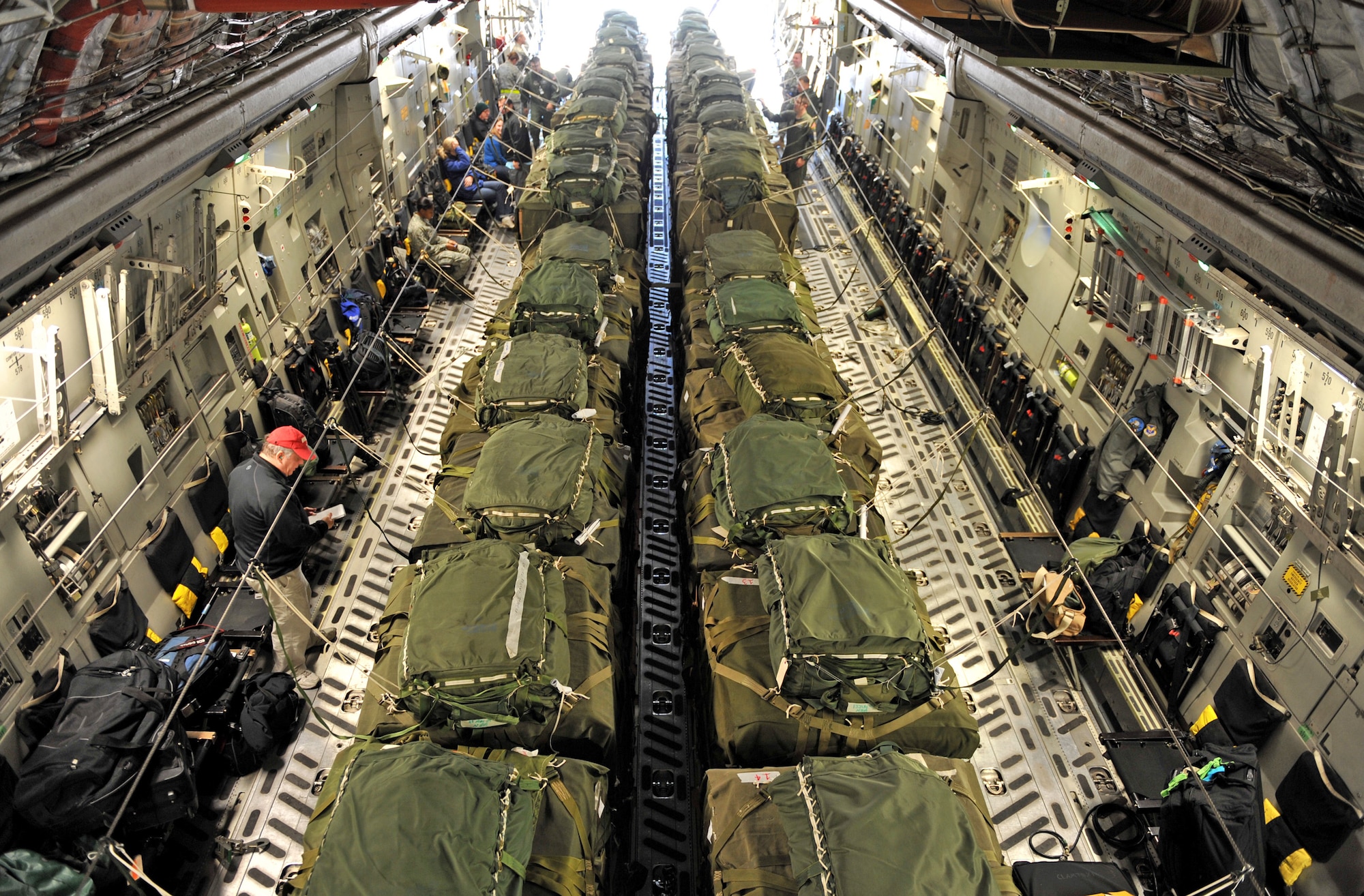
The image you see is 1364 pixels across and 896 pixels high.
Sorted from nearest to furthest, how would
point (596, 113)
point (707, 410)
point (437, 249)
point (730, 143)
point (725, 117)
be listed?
1. point (707, 410)
2. point (730, 143)
3. point (437, 249)
4. point (596, 113)
5. point (725, 117)

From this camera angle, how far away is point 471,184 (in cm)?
1279

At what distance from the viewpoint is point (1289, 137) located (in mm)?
4551

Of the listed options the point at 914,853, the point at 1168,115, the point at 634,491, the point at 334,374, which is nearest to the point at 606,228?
the point at 334,374

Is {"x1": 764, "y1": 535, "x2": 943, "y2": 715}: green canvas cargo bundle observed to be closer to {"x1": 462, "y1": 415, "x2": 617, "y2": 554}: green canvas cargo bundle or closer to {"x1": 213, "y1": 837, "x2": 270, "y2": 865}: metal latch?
→ {"x1": 462, "y1": 415, "x2": 617, "y2": 554}: green canvas cargo bundle

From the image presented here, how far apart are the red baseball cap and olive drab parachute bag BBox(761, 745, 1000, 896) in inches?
178

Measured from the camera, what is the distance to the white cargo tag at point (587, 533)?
5219 mm

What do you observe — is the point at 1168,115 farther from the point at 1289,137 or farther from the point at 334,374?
the point at 334,374

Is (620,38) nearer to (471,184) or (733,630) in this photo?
(471,184)

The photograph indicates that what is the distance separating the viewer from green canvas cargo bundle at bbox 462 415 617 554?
5039 mm

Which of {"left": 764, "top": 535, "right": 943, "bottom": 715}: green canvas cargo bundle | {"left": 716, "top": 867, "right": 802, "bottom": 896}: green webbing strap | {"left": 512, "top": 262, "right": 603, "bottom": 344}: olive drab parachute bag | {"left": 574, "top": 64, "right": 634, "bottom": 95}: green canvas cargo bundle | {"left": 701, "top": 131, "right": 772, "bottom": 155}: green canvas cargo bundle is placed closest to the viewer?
{"left": 716, "top": 867, "right": 802, "bottom": 896}: green webbing strap

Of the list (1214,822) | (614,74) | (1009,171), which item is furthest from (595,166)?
(1214,822)

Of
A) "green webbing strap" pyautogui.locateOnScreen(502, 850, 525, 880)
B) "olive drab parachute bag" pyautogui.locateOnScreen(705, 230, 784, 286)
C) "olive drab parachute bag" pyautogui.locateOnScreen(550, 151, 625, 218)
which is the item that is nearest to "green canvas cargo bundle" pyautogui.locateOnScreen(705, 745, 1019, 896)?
"green webbing strap" pyautogui.locateOnScreen(502, 850, 525, 880)

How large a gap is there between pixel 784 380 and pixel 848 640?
2618 mm

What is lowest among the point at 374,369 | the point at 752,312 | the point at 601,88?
the point at 374,369
